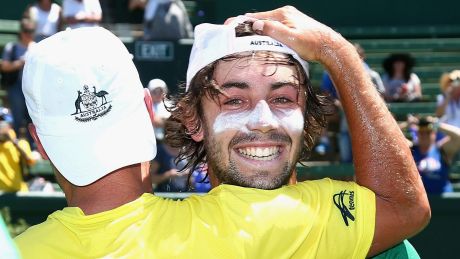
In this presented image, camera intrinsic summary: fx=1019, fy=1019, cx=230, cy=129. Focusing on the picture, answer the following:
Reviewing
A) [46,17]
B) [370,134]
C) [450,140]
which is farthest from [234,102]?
[46,17]

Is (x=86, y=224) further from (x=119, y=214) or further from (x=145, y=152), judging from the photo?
(x=145, y=152)

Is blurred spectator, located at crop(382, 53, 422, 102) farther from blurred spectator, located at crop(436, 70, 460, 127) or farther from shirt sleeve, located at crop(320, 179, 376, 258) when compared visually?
shirt sleeve, located at crop(320, 179, 376, 258)

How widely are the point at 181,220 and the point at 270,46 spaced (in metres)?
0.65

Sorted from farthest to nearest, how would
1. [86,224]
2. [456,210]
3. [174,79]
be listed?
[174,79], [456,210], [86,224]

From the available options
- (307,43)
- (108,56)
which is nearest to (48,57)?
(108,56)

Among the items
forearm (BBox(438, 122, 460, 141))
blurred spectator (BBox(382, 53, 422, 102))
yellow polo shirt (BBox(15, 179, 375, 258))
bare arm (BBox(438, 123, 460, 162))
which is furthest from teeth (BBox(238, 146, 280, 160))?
blurred spectator (BBox(382, 53, 422, 102))

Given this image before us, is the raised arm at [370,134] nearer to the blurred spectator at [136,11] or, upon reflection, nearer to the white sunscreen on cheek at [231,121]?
the white sunscreen on cheek at [231,121]

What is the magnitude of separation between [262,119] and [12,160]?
20.6 ft

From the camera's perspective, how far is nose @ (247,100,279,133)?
3.03 meters

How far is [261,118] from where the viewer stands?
3.04m

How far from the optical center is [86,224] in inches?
111

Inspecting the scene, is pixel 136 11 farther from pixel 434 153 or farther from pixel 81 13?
pixel 434 153

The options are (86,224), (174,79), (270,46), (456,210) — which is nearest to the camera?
(86,224)

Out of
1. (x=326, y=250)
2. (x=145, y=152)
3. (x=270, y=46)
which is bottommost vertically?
(x=326, y=250)
